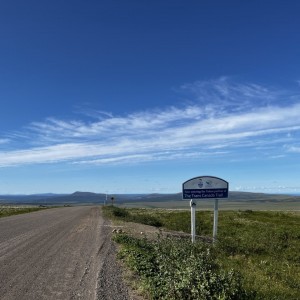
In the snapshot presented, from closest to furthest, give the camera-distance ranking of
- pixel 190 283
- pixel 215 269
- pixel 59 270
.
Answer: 1. pixel 190 283
2. pixel 215 269
3. pixel 59 270

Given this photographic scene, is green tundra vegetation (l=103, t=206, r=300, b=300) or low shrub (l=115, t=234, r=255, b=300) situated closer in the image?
low shrub (l=115, t=234, r=255, b=300)

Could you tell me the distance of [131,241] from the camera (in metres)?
17.7

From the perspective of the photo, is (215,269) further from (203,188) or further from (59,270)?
(203,188)

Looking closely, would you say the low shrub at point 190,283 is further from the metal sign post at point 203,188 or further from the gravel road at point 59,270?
the metal sign post at point 203,188

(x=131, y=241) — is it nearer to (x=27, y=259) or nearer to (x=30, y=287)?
(x=27, y=259)

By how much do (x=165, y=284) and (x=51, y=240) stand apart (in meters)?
12.0

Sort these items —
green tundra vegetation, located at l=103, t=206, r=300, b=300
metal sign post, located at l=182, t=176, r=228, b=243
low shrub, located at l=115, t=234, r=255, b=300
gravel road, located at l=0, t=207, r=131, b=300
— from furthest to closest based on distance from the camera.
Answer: metal sign post, located at l=182, t=176, r=228, b=243 → gravel road, located at l=0, t=207, r=131, b=300 → green tundra vegetation, located at l=103, t=206, r=300, b=300 → low shrub, located at l=115, t=234, r=255, b=300

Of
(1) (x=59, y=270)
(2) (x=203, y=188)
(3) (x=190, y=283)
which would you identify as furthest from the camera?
(2) (x=203, y=188)

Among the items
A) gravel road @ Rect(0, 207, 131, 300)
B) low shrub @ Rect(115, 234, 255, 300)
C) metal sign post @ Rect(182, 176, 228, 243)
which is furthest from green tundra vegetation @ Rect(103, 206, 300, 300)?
metal sign post @ Rect(182, 176, 228, 243)

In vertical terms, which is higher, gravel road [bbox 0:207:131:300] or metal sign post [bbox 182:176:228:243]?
metal sign post [bbox 182:176:228:243]

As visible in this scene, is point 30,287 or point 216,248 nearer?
point 30,287

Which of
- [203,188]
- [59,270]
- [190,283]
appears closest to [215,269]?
[190,283]

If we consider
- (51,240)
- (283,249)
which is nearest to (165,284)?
(51,240)

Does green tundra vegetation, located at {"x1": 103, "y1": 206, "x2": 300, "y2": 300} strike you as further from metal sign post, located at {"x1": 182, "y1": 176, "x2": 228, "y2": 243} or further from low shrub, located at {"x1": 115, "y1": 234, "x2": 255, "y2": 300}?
metal sign post, located at {"x1": 182, "y1": 176, "x2": 228, "y2": 243}
